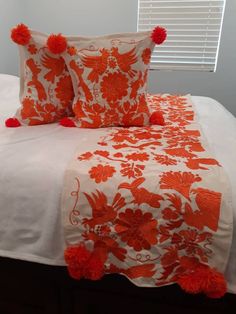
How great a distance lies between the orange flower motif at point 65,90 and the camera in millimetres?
1223

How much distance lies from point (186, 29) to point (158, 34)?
1461 mm

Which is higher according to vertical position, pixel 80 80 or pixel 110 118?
pixel 80 80

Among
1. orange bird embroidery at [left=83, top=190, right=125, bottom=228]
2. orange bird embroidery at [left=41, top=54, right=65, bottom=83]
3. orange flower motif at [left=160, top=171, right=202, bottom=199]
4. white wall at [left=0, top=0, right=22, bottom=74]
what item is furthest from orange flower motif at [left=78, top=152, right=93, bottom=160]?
white wall at [left=0, top=0, right=22, bottom=74]

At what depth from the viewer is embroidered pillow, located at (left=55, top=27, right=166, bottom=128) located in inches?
45.6

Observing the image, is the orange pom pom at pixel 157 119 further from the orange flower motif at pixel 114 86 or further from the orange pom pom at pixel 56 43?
the orange pom pom at pixel 56 43

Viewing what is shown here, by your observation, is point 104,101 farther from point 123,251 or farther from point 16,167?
point 123,251

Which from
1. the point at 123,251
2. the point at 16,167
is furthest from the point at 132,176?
the point at 16,167

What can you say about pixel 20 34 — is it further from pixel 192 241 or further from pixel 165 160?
pixel 192 241

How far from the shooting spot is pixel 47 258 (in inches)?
32.7

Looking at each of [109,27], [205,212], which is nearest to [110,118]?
[205,212]

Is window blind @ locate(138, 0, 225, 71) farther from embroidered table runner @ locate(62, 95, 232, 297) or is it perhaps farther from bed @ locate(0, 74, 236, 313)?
embroidered table runner @ locate(62, 95, 232, 297)

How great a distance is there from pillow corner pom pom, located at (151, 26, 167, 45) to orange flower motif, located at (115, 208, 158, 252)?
2.59 feet

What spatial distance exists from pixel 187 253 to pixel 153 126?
625 mm

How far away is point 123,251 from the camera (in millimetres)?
777
